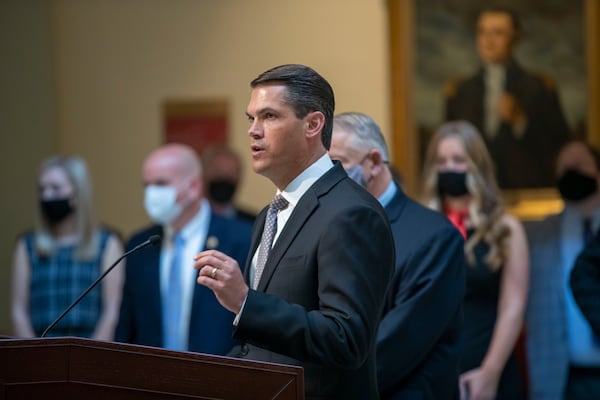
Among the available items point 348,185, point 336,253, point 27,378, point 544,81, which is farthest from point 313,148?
point 544,81

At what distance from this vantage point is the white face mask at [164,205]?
247 inches

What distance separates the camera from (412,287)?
439 cm

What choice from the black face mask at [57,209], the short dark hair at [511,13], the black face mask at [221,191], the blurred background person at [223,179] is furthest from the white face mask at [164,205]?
the short dark hair at [511,13]

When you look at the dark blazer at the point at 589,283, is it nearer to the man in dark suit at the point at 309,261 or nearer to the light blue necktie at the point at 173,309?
the light blue necktie at the point at 173,309

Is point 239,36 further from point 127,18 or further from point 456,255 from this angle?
point 456,255

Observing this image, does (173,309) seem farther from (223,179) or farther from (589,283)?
(223,179)

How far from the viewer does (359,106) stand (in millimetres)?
9664

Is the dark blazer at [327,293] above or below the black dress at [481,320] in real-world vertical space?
above

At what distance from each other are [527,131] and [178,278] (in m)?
4.19

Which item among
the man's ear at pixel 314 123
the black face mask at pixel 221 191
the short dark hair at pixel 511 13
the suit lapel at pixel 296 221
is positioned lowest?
the black face mask at pixel 221 191

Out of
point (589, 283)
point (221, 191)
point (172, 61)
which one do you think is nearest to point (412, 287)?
point (589, 283)

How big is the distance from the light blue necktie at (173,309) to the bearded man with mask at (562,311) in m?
1.86

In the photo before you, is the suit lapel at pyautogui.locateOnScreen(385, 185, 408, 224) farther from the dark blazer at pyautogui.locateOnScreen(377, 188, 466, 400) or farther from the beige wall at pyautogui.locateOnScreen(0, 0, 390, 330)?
the beige wall at pyautogui.locateOnScreen(0, 0, 390, 330)

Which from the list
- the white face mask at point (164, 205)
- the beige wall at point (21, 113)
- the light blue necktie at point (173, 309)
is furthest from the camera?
the beige wall at point (21, 113)
